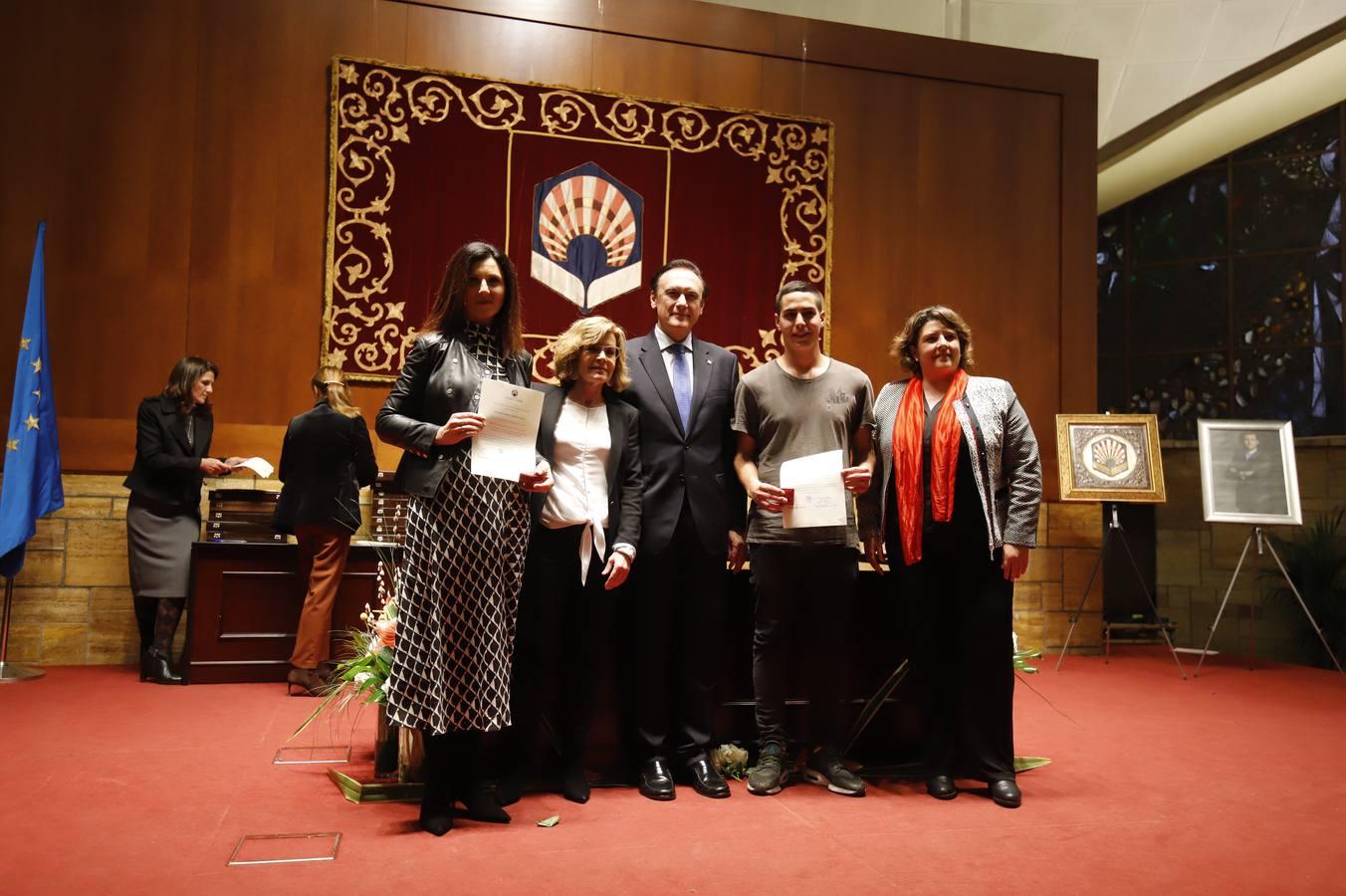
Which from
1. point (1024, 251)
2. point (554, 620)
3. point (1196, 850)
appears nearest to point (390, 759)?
point (554, 620)

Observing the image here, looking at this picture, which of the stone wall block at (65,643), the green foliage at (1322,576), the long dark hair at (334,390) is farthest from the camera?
the green foliage at (1322,576)

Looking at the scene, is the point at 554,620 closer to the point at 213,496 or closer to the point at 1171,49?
the point at 213,496

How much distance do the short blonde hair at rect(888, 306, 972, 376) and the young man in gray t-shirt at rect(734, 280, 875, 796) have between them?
0.23 metres

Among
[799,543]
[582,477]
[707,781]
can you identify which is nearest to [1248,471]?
[799,543]

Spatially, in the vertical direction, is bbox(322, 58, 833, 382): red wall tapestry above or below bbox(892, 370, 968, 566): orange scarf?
above

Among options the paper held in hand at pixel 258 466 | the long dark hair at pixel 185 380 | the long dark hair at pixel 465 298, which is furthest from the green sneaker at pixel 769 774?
the long dark hair at pixel 185 380

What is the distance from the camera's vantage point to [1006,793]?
2.97 metres

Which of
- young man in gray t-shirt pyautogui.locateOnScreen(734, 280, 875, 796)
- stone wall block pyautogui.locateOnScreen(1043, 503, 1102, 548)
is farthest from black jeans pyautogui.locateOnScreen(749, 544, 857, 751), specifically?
stone wall block pyautogui.locateOnScreen(1043, 503, 1102, 548)

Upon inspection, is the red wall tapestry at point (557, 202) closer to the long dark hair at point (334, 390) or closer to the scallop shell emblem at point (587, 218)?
the scallop shell emblem at point (587, 218)

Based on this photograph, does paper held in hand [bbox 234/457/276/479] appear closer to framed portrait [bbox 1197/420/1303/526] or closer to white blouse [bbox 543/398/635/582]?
white blouse [bbox 543/398/635/582]

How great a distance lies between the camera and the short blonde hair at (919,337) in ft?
10.7

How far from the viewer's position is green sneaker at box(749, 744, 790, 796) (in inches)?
118

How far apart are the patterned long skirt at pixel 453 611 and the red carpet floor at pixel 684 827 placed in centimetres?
30

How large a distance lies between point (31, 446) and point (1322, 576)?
321 inches
